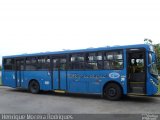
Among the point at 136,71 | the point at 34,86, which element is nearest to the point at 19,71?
the point at 34,86

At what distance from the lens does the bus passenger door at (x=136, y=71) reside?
13.0 meters

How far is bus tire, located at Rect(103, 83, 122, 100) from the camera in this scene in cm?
1357

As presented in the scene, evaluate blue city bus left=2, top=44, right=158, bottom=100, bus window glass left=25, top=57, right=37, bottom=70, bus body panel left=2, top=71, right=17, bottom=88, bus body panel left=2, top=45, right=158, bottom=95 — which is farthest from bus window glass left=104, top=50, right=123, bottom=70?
bus body panel left=2, top=71, right=17, bottom=88

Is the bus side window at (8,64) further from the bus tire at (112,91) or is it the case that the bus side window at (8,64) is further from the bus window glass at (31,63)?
the bus tire at (112,91)

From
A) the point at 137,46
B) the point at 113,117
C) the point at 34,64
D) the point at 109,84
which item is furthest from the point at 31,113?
the point at 34,64

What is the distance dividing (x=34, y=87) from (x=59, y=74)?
2.77 meters

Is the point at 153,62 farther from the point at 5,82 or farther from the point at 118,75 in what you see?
the point at 5,82

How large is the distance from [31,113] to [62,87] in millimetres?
5800

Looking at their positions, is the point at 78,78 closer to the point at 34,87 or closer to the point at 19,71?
the point at 34,87

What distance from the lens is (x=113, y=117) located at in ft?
31.3

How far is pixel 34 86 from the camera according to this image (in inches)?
711

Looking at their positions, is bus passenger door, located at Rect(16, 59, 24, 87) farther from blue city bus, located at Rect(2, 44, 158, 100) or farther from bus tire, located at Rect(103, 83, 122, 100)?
bus tire, located at Rect(103, 83, 122, 100)

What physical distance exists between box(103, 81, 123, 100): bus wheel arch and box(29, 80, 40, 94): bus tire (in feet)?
17.6

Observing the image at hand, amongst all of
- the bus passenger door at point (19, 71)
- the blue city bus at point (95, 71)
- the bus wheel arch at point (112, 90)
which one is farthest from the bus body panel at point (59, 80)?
the bus passenger door at point (19, 71)
